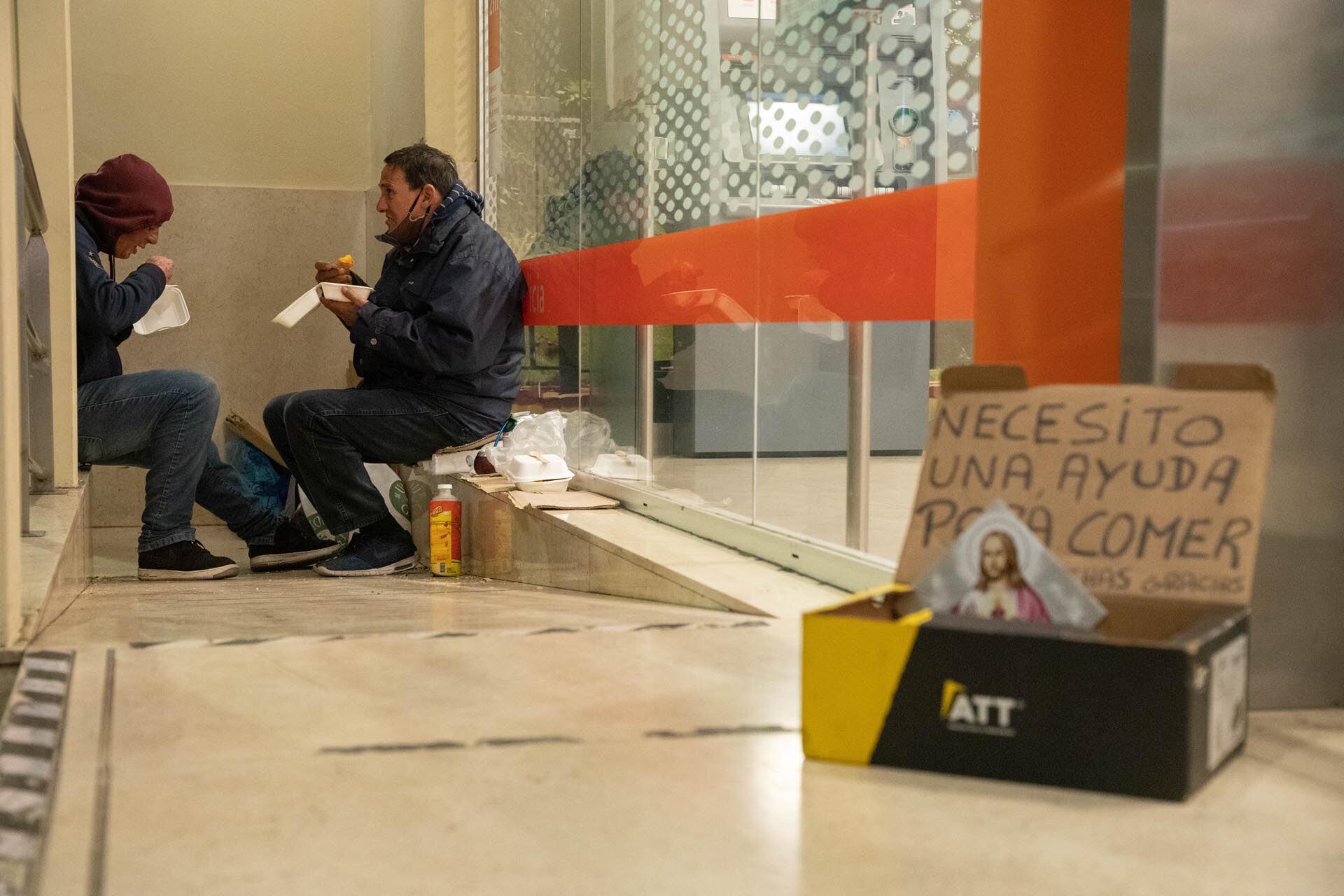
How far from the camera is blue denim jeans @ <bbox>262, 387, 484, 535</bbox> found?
4086 mm

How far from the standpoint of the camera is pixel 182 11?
5.82 m

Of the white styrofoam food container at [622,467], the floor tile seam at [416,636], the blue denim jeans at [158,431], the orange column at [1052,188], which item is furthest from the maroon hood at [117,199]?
the orange column at [1052,188]

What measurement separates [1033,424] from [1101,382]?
189mm

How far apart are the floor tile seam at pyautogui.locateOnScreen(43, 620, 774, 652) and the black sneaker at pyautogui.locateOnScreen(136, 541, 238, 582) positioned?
202 cm

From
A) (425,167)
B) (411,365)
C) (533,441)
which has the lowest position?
(533,441)

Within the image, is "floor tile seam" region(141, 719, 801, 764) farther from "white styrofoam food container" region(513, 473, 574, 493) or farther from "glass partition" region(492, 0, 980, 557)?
"white styrofoam food container" region(513, 473, 574, 493)

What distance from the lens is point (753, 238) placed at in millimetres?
2953

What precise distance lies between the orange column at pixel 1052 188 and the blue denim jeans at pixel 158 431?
9.25 ft

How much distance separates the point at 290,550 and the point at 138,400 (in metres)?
0.79

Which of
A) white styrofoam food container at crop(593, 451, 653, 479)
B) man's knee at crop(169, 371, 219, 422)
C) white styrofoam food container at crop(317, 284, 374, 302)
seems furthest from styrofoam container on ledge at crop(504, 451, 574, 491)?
man's knee at crop(169, 371, 219, 422)

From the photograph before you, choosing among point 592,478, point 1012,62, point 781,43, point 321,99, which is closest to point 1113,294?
point 1012,62

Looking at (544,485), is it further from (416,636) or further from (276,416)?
(416,636)

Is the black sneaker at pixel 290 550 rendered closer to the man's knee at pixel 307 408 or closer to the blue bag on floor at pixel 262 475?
the man's knee at pixel 307 408

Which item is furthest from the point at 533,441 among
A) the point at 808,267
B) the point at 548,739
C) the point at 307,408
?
the point at 548,739
